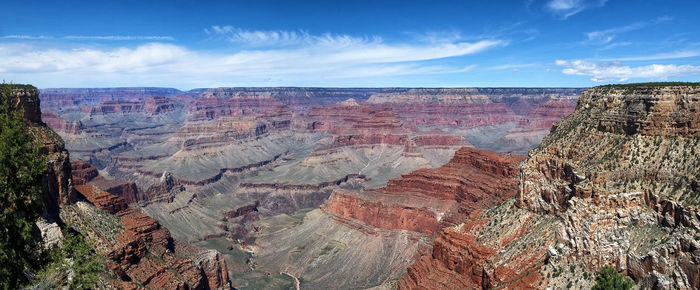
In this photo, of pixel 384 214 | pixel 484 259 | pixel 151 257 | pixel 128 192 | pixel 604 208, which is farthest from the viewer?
pixel 128 192

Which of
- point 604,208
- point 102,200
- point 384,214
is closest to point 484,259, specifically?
point 604,208

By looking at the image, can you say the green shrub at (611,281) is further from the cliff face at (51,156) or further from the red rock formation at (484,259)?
the cliff face at (51,156)

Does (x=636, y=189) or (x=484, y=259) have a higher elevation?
(x=636, y=189)

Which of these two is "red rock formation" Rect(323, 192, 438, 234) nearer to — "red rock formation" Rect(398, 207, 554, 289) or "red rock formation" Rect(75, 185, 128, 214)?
"red rock formation" Rect(398, 207, 554, 289)

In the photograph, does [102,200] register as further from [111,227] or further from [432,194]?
[432,194]

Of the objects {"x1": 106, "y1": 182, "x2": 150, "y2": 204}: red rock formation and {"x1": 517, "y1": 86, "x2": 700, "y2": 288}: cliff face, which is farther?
{"x1": 106, "y1": 182, "x2": 150, "y2": 204}: red rock formation

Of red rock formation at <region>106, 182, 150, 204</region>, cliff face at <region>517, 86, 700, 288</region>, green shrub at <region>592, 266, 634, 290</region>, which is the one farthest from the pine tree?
red rock formation at <region>106, 182, 150, 204</region>

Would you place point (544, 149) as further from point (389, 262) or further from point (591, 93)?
point (389, 262)

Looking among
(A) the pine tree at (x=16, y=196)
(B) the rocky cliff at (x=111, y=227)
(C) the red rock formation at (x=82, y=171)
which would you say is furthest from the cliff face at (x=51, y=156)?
(C) the red rock formation at (x=82, y=171)
